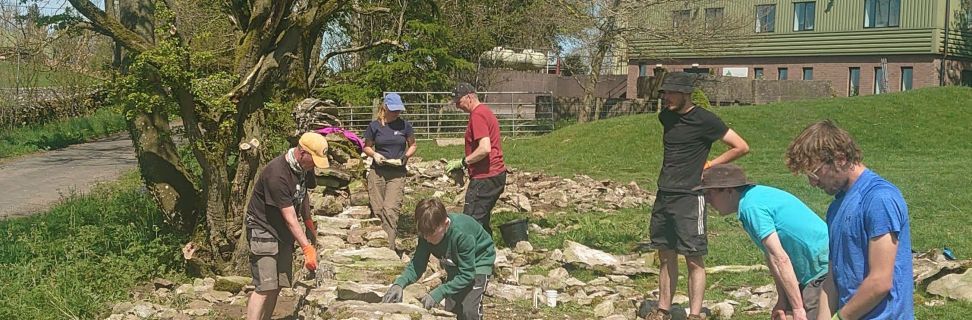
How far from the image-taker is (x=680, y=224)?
7.08 meters

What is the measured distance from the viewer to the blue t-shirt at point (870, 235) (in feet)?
12.5

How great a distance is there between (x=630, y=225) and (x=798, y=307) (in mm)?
7461

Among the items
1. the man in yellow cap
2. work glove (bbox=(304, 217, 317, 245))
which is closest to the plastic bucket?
work glove (bbox=(304, 217, 317, 245))

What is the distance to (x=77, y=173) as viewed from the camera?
20453 mm

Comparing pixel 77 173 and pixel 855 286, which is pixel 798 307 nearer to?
pixel 855 286

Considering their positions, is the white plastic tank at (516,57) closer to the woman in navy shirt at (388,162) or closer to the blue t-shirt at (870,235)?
the woman in navy shirt at (388,162)

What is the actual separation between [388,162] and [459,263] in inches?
149

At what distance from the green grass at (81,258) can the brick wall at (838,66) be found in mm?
29490

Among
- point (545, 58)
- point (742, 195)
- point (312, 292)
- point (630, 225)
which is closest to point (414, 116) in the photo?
point (545, 58)

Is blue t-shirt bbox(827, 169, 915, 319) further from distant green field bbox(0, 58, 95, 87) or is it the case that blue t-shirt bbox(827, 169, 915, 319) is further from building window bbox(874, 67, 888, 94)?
building window bbox(874, 67, 888, 94)

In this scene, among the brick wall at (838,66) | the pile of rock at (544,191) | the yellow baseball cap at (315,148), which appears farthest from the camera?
the brick wall at (838,66)

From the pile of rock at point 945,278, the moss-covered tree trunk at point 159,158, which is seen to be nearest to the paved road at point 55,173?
the moss-covered tree trunk at point 159,158

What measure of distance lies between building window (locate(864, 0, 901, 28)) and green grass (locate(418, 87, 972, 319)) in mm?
9368

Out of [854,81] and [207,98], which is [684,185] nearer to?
[207,98]
